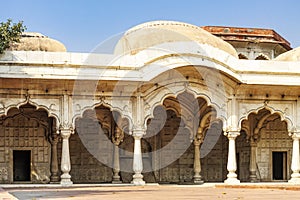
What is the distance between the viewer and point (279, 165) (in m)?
22.9

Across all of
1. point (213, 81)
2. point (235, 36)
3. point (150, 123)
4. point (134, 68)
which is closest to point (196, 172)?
point (150, 123)

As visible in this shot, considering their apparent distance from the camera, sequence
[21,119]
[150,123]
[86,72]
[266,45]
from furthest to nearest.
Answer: [266,45] → [150,123] → [21,119] → [86,72]

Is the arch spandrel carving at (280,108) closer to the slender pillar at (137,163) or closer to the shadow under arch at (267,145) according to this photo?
the shadow under arch at (267,145)

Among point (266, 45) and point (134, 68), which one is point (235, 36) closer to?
point (266, 45)

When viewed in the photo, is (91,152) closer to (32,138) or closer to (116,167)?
(116,167)

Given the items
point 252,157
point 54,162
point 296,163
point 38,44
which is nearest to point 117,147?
point 54,162

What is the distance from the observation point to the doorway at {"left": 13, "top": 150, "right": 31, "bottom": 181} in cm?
2108

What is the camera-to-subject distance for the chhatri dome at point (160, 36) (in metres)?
19.6

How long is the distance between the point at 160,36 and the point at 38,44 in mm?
4011

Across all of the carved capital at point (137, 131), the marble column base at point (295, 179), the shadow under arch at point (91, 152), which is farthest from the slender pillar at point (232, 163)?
the shadow under arch at point (91, 152)

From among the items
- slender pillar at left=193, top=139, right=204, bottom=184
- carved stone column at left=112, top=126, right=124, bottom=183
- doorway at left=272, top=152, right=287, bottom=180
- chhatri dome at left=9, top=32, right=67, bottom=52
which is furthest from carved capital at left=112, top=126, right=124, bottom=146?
doorway at left=272, top=152, right=287, bottom=180

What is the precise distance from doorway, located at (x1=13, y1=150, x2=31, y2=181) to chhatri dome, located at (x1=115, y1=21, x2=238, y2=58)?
15.1 feet

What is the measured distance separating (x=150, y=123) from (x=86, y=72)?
559cm

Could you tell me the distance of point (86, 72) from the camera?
686 inches
